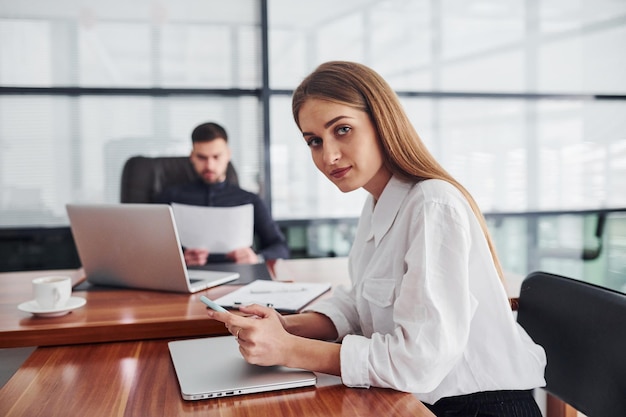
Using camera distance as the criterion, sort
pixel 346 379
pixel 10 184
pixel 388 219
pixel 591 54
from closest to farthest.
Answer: pixel 346 379 → pixel 388 219 → pixel 10 184 → pixel 591 54

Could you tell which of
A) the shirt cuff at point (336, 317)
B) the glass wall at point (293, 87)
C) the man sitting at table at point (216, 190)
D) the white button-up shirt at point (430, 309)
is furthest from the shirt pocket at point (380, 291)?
the glass wall at point (293, 87)

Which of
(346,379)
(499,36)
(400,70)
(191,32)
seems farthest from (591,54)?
(346,379)

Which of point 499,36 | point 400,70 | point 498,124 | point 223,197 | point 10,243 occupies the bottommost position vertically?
point 10,243

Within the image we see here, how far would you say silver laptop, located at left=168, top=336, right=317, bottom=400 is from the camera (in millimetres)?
892

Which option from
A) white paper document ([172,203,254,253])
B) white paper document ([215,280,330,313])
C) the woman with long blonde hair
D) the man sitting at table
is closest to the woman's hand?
the woman with long blonde hair

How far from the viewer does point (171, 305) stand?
1386 mm

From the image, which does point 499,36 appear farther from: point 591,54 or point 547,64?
point 591,54

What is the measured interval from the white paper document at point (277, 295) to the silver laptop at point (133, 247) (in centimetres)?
15

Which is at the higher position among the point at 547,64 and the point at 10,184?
the point at 547,64

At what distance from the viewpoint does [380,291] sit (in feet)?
3.65

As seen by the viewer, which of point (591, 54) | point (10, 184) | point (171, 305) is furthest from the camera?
point (591, 54)

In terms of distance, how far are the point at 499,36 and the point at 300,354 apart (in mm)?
3329

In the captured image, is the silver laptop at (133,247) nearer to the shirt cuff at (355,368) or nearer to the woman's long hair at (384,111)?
the woman's long hair at (384,111)

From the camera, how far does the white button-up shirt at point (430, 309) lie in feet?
3.02
